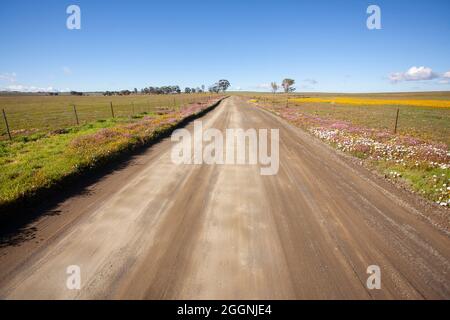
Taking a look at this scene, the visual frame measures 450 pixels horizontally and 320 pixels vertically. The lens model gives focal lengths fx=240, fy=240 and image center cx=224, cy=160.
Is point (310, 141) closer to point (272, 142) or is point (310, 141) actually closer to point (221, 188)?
point (272, 142)

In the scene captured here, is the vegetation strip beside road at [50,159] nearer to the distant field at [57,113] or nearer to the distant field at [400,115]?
the distant field at [57,113]

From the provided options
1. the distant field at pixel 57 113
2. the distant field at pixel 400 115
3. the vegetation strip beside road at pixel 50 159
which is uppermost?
the distant field at pixel 57 113

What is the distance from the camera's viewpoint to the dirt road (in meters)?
3.54

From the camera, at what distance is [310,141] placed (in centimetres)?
1395

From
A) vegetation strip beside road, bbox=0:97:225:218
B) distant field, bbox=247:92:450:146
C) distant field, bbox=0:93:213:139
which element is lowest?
distant field, bbox=247:92:450:146

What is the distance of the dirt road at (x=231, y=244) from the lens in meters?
3.54

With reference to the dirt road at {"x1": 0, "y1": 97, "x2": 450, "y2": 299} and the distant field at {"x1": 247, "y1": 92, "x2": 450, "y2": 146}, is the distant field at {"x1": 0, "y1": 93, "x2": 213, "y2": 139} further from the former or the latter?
the distant field at {"x1": 247, "y1": 92, "x2": 450, "y2": 146}

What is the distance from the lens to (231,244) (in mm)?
4520

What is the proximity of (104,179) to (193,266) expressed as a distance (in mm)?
5321

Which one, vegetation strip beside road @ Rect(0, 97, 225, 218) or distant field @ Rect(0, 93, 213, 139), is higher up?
distant field @ Rect(0, 93, 213, 139)

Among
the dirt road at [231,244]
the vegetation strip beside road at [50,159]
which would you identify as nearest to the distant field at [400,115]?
the dirt road at [231,244]

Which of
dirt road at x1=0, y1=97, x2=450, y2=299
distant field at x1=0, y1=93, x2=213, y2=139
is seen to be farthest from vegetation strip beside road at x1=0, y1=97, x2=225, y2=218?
distant field at x1=0, y1=93, x2=213, y2=139

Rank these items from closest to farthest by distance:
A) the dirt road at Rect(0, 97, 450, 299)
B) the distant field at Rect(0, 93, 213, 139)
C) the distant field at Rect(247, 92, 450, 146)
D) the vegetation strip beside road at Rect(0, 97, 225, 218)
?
1. the dirt road at Rect(0, 97, 450, 299)
2. the vegetation strip beside road at Rect(0, 97, 225, 218)
3. the distant field at Rect(247, 92, 450, 146)
4. the distant field at Rect(0, 93, 213, 139)
